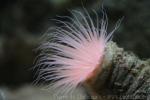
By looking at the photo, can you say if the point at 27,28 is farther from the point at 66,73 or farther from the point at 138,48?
the point at 66,73

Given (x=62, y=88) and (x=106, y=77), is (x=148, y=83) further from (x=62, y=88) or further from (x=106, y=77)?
(x=62, y=88)

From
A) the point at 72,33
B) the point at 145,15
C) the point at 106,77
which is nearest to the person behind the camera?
the point at 106,77

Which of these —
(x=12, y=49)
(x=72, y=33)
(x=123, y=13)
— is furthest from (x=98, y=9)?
(x=12, y=49)

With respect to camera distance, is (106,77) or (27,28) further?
(27,28)

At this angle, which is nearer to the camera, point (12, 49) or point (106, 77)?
point (106, 77)

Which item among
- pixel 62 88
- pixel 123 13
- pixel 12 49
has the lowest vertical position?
pixel 12 49

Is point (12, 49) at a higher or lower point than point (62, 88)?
lower

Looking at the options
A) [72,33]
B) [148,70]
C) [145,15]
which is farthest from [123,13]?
[148,70]

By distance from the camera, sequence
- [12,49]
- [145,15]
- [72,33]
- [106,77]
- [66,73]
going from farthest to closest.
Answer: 1. [12,49]
2. [145,15]
3. [72,33]
4. [66,73]
5. [106,77]

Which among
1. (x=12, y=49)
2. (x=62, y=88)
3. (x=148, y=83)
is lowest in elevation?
(x=12, y=49)
